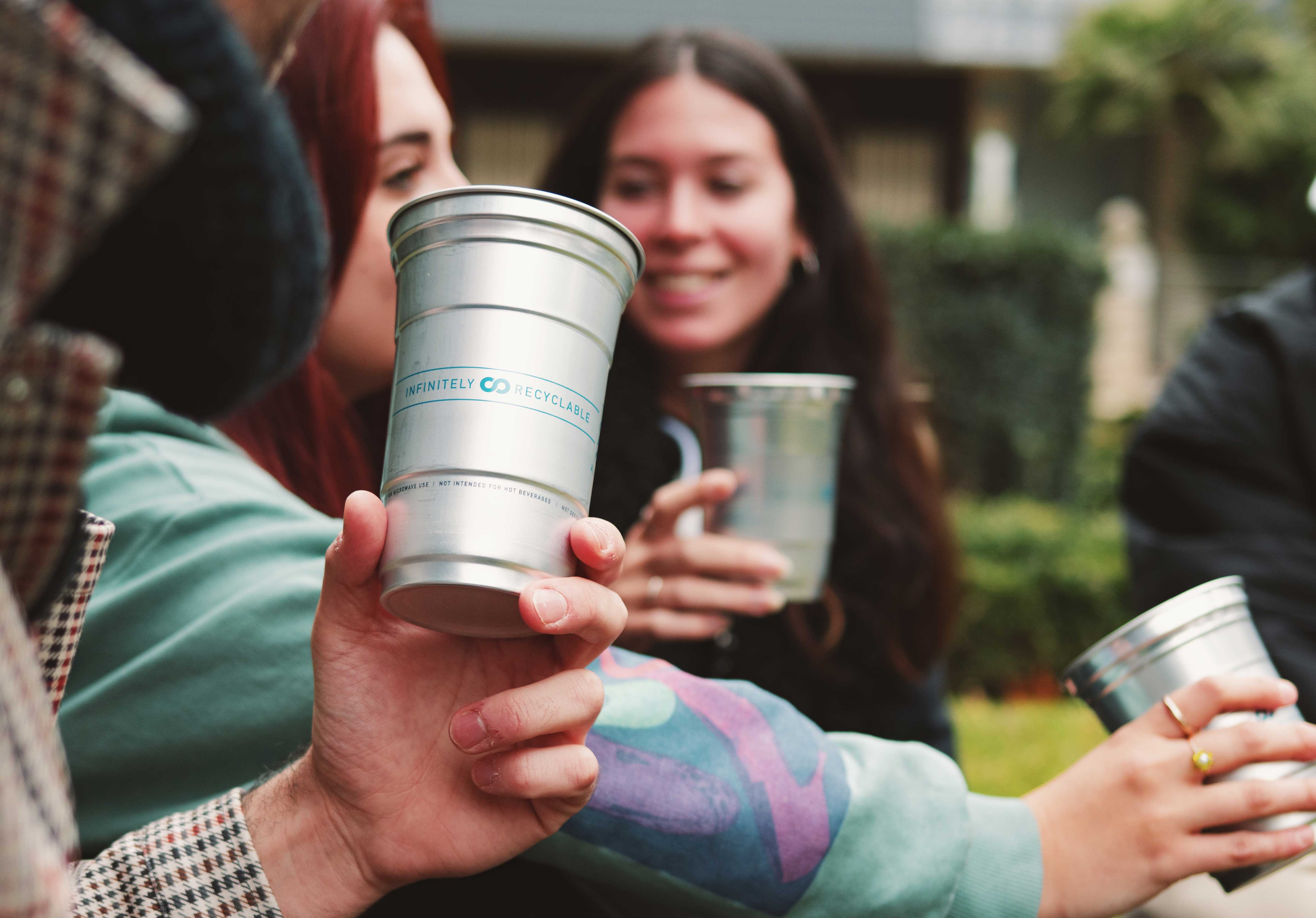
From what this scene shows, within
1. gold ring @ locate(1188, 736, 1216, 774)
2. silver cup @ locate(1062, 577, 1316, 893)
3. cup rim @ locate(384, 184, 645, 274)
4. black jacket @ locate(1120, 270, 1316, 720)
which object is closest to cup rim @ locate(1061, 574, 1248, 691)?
silver cup @ locate(1062, 577, 1316, 893)

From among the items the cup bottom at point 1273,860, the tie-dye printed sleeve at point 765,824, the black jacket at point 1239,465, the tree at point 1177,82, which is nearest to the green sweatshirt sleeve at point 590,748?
the tie-dye printed sleeve at point 765,824

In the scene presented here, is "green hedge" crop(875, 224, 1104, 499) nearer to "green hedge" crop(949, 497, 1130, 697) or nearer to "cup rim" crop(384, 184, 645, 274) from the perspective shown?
"green hedge" crop(949, 497, 1130, 697)

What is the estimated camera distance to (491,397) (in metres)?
0.86

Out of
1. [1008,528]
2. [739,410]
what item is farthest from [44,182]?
[1008,528]

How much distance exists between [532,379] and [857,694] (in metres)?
2.10

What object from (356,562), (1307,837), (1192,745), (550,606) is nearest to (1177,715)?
(1192,745)

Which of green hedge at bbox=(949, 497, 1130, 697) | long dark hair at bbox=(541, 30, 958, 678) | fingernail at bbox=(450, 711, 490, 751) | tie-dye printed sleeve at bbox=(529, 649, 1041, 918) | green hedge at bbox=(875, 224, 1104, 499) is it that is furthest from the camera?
green hedge at bbox=(875, 224, 1104, 499)

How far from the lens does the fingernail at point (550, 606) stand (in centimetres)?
87

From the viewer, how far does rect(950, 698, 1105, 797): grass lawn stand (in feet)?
14.0

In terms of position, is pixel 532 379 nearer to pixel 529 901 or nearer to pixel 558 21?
pixel 529 901

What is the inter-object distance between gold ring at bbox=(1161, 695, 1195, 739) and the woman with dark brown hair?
1281mm

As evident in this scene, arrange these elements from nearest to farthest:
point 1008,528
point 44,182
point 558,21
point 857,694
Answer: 1. point 44,182
2. point 857,694
3. point 1008,528
4. point 558,21

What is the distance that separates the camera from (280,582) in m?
1.25

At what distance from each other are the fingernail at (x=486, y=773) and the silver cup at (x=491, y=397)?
0.17 m
